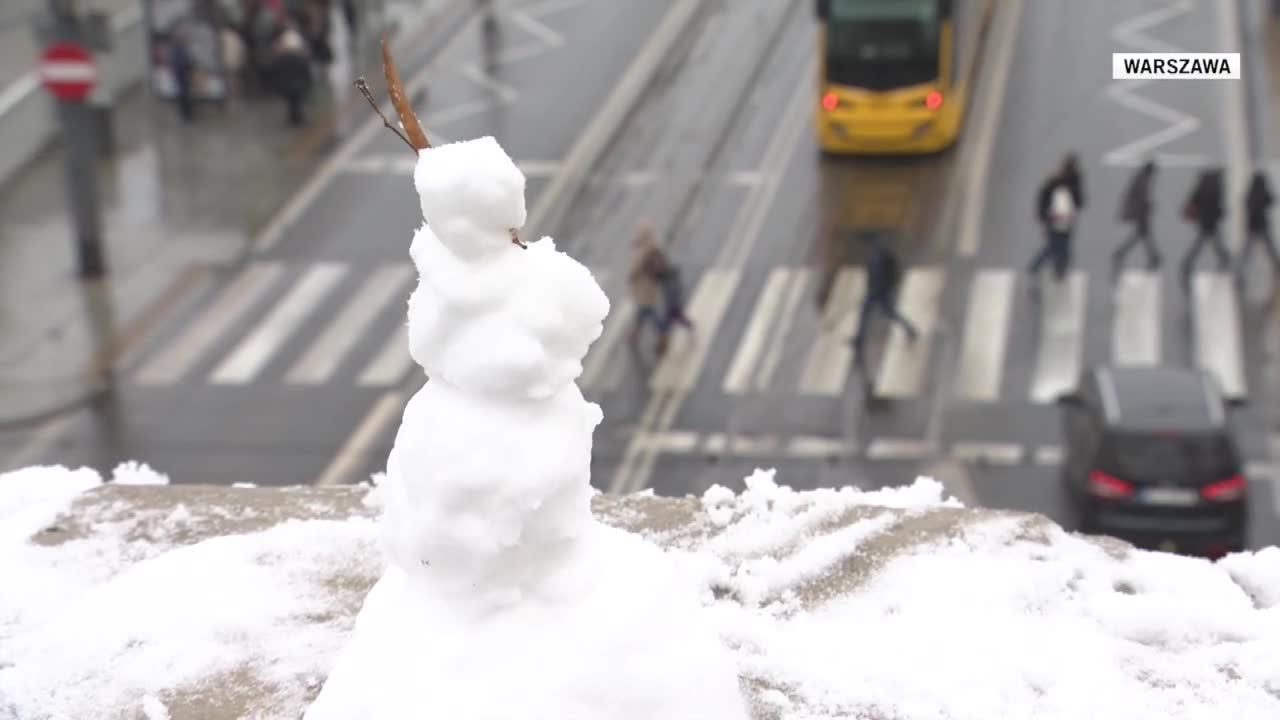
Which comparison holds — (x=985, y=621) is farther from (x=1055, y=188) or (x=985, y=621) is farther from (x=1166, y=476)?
(x=1055, y=188)

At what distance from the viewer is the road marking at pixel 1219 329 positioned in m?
17.5

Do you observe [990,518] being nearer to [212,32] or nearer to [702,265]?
[702,265]

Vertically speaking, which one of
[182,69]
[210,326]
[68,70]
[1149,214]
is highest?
[68,70]

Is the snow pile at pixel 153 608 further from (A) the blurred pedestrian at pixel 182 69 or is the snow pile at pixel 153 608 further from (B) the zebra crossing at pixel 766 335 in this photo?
(A) the blurred pedestrian at pixel 182 69

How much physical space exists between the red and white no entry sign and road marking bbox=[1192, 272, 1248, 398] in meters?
11.3

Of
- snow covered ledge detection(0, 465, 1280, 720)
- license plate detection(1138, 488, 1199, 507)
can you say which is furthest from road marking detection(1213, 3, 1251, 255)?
snow covered ledge detection(0, 465, 1280, 720)

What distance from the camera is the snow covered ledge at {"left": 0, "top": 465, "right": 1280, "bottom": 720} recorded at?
7.17 meters

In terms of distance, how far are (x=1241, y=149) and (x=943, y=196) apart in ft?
12.4

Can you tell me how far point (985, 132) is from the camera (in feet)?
78.3

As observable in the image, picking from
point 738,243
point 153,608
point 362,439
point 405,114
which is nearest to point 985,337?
point 738,243

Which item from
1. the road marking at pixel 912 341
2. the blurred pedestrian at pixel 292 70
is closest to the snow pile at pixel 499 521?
the road marking at pixel 912 341

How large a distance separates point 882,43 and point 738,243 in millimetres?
3407

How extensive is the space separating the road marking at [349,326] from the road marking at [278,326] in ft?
1.20

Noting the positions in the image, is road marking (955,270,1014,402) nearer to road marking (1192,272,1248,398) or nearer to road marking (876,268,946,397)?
road marking (876,268,946,397)
